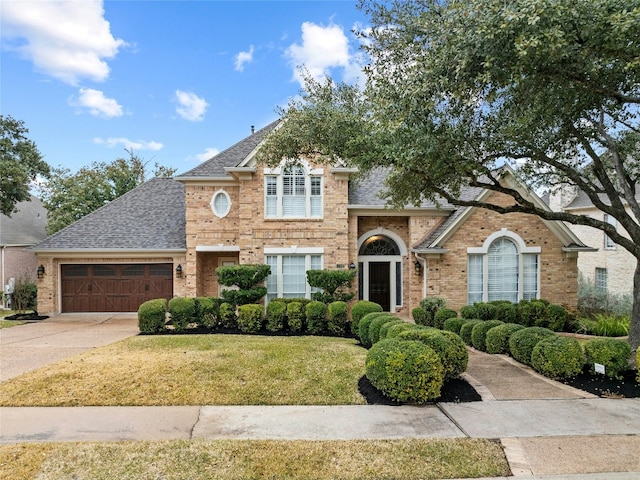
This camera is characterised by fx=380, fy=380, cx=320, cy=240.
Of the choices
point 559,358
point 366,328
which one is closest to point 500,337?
point 559,358

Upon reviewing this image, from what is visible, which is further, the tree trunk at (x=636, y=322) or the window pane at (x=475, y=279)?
the window pane at (x=475, y=279)

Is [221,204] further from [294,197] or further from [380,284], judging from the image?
[380,284]

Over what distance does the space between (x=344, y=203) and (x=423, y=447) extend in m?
10.4

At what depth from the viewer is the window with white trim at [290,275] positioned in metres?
14.2

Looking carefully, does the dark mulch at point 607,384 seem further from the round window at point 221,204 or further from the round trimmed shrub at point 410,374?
the round window at point 221,204

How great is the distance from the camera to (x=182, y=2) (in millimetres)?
11336

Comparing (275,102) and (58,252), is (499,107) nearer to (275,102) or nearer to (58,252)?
(275,102)

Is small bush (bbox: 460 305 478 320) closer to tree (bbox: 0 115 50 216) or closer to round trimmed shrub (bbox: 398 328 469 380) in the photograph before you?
round trimmed shrub (bbox: 398 328 469 380)

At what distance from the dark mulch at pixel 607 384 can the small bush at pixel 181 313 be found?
1011 cm

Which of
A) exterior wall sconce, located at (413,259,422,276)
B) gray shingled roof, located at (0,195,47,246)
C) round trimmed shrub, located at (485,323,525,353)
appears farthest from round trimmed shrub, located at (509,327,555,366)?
gray shingled roof, located at (0,195,47,246)

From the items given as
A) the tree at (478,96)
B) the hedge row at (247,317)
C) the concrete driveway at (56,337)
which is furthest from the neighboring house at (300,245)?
the tree at (478,96)

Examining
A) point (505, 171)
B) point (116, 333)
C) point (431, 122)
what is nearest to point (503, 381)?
point (431, 122)

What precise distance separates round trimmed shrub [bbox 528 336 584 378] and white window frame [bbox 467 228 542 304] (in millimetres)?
6618

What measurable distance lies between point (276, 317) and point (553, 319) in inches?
350
